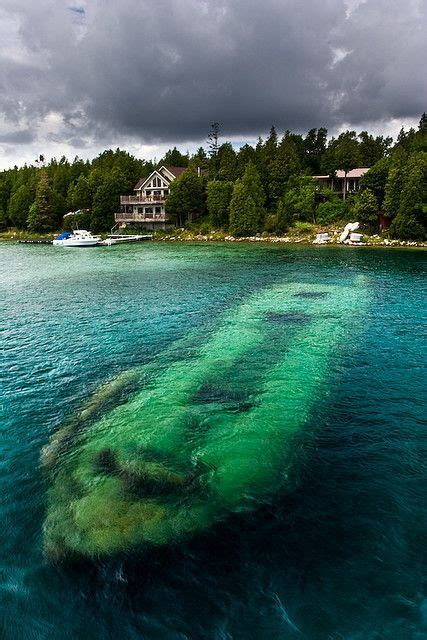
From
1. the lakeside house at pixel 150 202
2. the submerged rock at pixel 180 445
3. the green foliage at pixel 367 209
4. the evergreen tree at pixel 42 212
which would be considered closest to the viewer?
the submerged rock at pixel 180 445

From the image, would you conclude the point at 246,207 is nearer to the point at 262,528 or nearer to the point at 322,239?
the point at 322,239

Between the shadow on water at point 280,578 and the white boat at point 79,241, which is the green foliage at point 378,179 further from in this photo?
the shadow on water at point 280,578

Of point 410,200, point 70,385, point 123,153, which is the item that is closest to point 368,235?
point 410,200

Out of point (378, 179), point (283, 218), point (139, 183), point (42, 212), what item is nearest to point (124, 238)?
point (139, 183)

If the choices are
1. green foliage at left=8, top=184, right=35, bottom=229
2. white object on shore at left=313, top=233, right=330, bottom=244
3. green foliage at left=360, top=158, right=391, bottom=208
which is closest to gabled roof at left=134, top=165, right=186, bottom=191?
green foliage at left=8, top=184, right=35, bottom=229

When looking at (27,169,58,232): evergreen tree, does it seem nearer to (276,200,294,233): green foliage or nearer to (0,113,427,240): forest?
(0,113,427,240): forest

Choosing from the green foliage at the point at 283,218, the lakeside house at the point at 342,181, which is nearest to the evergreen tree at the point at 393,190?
the lakeside house at the point at 342,181
